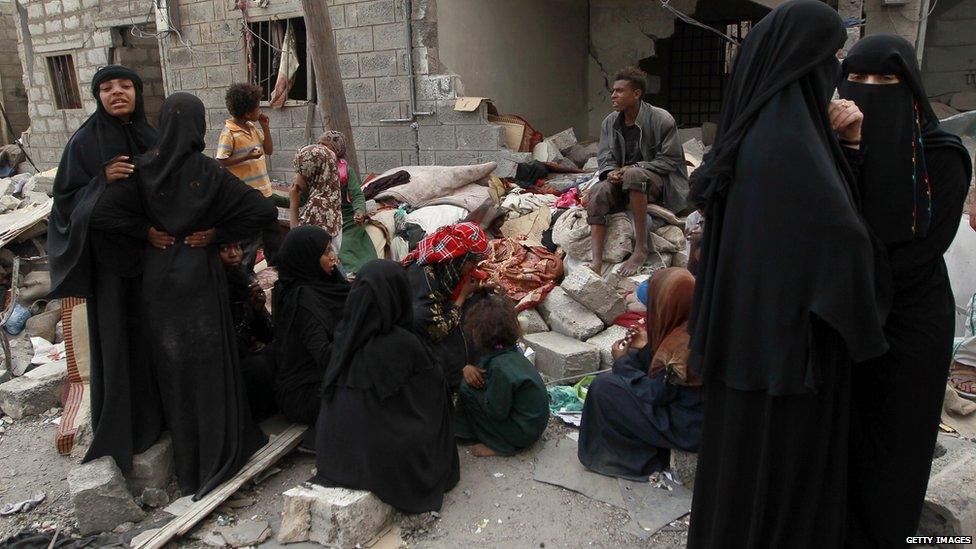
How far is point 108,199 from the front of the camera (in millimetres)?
3146

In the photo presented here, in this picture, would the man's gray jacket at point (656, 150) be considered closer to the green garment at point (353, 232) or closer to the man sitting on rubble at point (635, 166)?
the man sitting on rubble at point (635, 166)

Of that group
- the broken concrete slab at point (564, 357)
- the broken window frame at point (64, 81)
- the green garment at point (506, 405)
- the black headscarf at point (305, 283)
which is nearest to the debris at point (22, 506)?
the black headscarf at point (305, 283)

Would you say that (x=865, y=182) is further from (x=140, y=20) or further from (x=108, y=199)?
(x=140, y=20)

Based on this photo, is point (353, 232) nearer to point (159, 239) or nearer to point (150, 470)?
point (159, 239)

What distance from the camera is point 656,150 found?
18.2 ft

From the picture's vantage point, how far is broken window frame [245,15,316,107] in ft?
31.0

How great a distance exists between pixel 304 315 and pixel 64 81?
12.1 m

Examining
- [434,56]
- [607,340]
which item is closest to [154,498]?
[607,340]

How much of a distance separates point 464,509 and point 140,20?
10.6 meters

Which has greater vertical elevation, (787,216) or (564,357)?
(787,216)

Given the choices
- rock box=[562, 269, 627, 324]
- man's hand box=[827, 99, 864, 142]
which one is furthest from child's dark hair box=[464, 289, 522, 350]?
man's hand box=[827, 99, 864, 142]

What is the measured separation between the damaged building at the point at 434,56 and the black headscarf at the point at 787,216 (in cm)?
574

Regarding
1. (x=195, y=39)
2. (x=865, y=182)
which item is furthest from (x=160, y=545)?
(x=195, y=39)

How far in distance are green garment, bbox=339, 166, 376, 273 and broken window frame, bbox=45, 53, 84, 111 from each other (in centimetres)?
915
